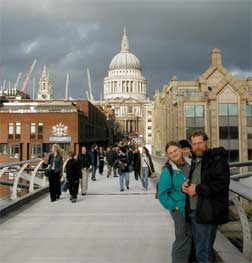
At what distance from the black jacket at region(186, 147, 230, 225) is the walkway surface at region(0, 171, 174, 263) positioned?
1753 mm

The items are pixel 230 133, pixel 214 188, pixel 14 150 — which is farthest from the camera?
pixel 14 150

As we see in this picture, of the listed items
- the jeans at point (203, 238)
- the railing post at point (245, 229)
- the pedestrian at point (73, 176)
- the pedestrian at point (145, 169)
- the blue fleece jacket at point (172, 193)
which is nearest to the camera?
the jeans at point (203, 238)

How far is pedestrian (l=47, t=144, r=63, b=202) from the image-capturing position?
38.8 ft

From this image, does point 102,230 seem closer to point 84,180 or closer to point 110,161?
point 84,180

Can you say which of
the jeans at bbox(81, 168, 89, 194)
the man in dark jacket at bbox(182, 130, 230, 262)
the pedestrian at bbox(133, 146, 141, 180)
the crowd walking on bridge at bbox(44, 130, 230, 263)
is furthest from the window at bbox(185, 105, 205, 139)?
the man in dark jacket at bbox(182, 130, 230, 262)

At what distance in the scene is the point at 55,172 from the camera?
39.2ft

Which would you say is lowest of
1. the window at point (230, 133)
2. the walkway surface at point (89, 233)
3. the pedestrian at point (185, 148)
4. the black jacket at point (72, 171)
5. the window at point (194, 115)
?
the walkway surface at point (89, 233)

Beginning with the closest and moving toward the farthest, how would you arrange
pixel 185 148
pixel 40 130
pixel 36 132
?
pixel 185 148 < pixel 36 132 < pixel 40 130

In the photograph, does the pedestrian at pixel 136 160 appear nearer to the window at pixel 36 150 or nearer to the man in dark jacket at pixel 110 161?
the man in dark jacket at pixel 110 161

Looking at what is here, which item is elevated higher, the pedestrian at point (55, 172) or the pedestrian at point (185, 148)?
the pedestrian at point (185, 148)

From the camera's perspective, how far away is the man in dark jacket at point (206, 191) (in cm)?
434

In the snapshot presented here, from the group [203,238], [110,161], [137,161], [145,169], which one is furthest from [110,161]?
[203,238]

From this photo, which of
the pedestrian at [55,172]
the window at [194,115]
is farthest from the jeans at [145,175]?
the window at [194,115]

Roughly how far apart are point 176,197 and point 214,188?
622mm
